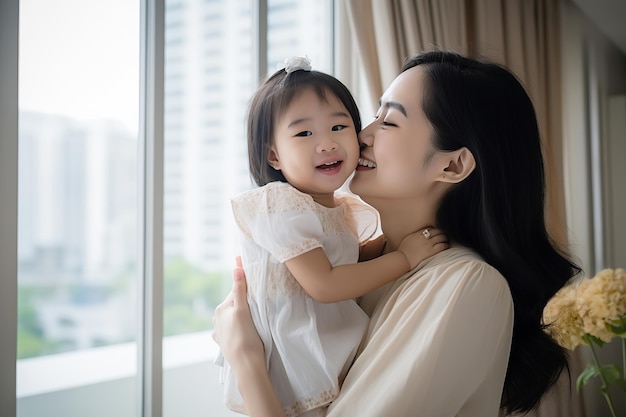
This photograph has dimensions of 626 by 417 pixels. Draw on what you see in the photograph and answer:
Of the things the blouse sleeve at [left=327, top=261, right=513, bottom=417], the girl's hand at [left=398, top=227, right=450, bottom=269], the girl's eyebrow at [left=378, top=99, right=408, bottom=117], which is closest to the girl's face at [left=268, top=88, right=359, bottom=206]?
the girl's eyebrow at [left=378, top=99, right=408, bottom=117]

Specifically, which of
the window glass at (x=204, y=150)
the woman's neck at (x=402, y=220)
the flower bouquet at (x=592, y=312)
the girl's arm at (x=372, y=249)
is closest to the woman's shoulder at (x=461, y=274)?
the woman's neck at (x=402, y=220)

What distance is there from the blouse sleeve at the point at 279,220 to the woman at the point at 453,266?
17cm

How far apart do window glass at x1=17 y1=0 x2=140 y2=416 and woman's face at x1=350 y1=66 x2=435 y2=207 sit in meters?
1.01

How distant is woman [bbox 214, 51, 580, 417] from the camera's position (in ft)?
3.63

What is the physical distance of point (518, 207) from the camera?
1.31 metres

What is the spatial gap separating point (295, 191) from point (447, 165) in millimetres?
362

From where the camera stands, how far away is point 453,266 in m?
1.22

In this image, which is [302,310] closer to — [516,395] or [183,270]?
[516,395]

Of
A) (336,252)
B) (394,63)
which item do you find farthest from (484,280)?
(394,63)

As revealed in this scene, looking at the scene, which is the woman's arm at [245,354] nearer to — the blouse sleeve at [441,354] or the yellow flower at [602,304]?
the blouse sleeve at [441,354]

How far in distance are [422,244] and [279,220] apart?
0.35 metres

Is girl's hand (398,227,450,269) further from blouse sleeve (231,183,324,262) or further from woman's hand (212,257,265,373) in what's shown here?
woman's hand (212,257,265,373)

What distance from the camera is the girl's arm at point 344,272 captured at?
1237 millimetres

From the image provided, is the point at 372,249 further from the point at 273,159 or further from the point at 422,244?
the point at 273,159
